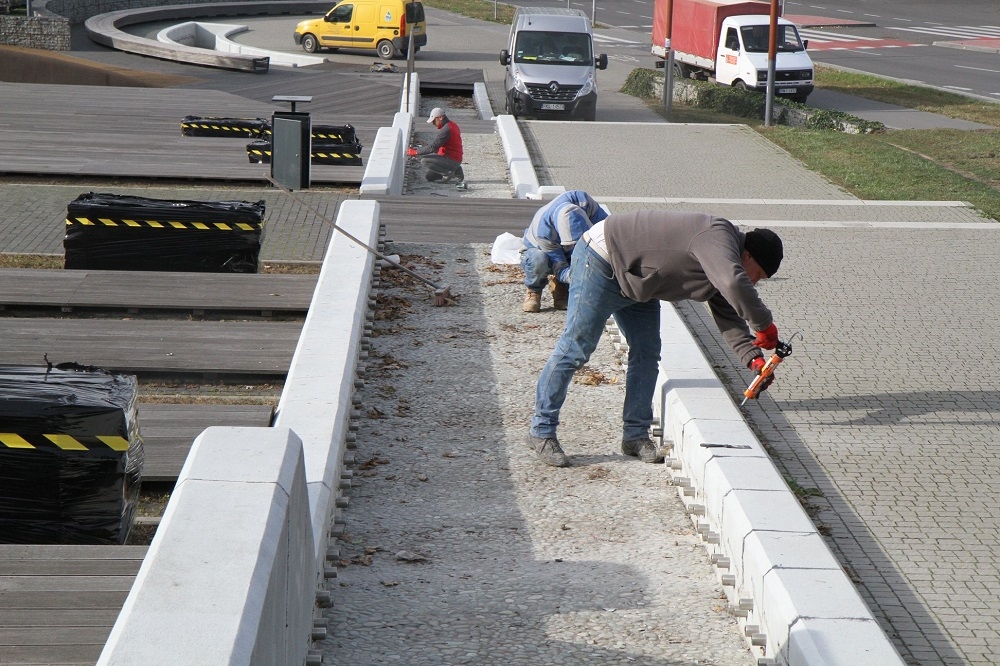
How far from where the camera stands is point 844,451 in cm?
671

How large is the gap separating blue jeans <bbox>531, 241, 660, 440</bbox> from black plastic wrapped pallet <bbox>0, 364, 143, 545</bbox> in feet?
7.07

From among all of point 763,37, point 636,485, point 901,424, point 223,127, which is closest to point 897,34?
point 763,37

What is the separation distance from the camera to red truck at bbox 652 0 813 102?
29.1 meters

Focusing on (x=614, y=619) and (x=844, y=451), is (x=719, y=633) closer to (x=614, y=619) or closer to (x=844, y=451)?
(x=614, y=619)

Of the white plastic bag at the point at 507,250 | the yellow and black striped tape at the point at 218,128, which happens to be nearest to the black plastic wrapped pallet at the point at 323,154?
the yellow and black striped tape at the point at 218,128

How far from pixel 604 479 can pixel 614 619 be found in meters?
1.53

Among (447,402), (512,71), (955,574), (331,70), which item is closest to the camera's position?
(955,574)

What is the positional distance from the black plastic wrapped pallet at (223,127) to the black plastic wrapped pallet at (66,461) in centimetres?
1441

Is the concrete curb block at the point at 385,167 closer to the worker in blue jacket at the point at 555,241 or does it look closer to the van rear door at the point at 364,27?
the worker in blue jacket at the point at 555,241

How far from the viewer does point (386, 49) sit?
3781 centimetres

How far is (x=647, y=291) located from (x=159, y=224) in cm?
647

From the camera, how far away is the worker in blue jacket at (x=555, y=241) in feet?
27.9

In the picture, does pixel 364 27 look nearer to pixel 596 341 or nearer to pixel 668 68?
pixel 668 68

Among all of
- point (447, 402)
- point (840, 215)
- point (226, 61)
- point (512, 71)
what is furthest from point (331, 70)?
point (447, 402)
